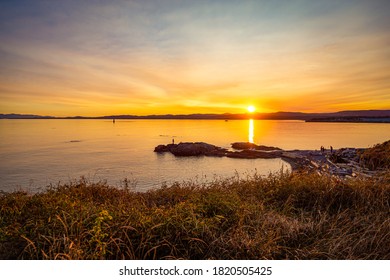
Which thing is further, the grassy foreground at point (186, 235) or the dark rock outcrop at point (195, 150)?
the dark rock outcrop at point (195, 150)

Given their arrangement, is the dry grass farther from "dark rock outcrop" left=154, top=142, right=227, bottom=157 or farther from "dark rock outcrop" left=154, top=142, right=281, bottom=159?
"dark rock outcrop" left=154, top=142, right=227, bottom=157

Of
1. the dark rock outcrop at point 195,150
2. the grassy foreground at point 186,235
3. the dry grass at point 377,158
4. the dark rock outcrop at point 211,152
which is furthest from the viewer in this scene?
the dark rock outcrop at point 195,150

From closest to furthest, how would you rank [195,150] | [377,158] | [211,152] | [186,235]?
[186,235] → [377,158] → [195,150] → [211,152]

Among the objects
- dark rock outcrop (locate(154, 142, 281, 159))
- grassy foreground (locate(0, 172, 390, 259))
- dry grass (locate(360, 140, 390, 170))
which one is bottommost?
dark rock outcrop (locate(154, 142, 281, 159))

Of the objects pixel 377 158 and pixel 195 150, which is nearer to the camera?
pixel 377 158

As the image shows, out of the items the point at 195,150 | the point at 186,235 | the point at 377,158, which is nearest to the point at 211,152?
the point at 195,150

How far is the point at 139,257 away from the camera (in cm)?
240

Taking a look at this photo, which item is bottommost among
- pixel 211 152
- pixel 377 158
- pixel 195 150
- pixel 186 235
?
pixel 211 152

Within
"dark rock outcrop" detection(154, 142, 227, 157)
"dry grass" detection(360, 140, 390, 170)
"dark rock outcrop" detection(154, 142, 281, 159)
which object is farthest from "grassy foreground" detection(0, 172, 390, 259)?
"dark rock outcrop" detection(154, 142, 227, 157)

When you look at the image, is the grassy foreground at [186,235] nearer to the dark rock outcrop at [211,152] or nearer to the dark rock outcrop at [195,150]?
the dark rock outcrop at [211,152]

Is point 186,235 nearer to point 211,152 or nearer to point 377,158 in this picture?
point 377,158

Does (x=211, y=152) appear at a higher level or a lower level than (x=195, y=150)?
lower

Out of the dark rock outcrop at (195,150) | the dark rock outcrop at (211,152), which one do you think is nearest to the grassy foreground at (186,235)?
the dark rock outcrop at (211,152)
